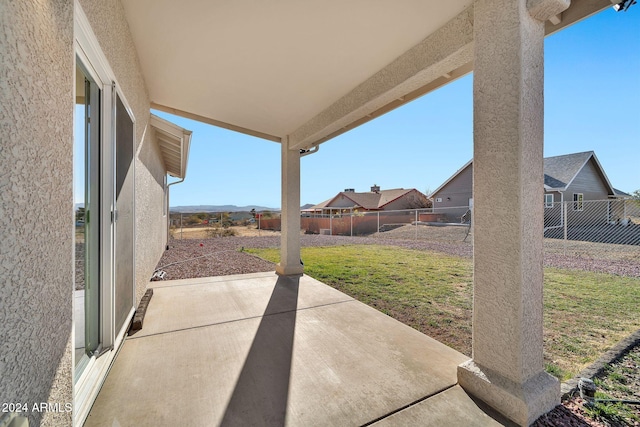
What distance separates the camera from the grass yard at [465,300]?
304cm

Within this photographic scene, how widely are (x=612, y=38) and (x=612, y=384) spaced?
483cm

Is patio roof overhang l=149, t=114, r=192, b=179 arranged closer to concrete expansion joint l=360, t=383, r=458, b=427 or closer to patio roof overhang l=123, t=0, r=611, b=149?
patio roof overhang l=123, t=0, r=611, b=149

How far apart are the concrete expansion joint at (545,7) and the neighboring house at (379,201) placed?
2496 cm

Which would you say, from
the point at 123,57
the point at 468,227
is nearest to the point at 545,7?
the point at 123,57

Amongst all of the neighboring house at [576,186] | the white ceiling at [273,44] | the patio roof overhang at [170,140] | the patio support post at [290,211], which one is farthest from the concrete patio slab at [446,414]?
the neighboring house at [576,186]

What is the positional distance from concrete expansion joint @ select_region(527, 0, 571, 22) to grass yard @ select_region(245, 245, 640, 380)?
2995 millimetres

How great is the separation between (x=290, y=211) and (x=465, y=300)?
12.2 ft

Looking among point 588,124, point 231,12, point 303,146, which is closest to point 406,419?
point 231,12

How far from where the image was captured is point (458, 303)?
4.38 meters

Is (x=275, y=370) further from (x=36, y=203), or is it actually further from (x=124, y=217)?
(x=124, y=217)

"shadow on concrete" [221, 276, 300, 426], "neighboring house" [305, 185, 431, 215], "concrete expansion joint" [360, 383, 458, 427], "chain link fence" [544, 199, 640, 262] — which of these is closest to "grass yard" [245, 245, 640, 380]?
"concrete expansion joint" [360, 383, 458, 427]

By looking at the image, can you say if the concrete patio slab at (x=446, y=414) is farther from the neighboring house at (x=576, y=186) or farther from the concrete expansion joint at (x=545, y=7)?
the neighboring house at (x=576, y=186)

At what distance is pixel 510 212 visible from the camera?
78.7 inches

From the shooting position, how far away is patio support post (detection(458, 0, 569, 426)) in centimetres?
195
